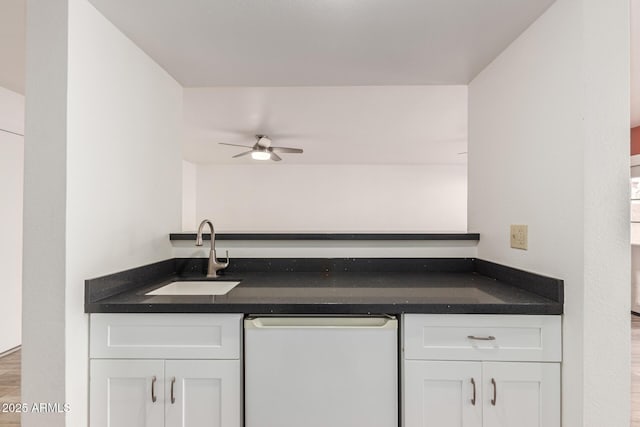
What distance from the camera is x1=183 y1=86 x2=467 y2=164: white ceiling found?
3111 millimetres

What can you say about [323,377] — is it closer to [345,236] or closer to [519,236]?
[345,236]

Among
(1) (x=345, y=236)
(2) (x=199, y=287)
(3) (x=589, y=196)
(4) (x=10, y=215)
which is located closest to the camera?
(3) (x=589, y=196)

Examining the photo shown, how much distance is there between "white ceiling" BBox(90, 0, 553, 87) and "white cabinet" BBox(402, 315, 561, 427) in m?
1.17

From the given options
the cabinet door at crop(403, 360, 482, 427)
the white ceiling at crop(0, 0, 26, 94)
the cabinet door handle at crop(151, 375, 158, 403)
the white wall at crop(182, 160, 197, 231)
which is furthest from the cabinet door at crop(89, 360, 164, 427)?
the white wall at crop(182, 160, 197, 231)

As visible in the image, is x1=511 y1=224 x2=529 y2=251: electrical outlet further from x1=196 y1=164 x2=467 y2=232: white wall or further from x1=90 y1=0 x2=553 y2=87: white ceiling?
x1=196 y1=164 x2=467 y2=232: white wall

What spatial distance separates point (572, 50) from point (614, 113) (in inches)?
10.1

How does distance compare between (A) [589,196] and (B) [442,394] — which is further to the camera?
(B) [442,394]

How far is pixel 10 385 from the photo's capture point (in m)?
2.40

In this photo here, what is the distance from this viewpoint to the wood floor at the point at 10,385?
1993 mm

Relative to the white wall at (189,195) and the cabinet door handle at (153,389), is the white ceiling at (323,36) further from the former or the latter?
the white wall at (189,195)

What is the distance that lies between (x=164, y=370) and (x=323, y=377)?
59 centimetres

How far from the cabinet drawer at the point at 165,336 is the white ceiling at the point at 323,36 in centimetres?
117

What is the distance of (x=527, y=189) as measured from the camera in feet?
4.77

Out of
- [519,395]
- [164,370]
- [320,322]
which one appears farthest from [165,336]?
[519,395]
